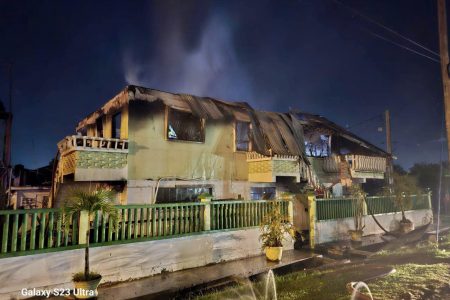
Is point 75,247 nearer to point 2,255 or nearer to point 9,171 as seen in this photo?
point 2,255

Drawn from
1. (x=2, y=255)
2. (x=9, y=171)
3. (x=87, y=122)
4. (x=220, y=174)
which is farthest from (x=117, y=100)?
(x=9, y=171)

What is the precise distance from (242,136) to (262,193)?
331 centimetres

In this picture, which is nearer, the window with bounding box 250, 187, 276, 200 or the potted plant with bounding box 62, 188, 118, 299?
the potted plant with bounding box 62, 188, 118, 299

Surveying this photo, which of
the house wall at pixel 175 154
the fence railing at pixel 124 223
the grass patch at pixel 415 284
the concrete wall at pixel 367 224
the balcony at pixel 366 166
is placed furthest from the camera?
the balcony at pixel 366 166

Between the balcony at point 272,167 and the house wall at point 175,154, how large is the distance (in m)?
0.49

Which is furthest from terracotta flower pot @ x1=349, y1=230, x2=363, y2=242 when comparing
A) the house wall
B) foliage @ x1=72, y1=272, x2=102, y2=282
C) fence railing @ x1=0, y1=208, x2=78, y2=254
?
fence railing @ x1=0, y1=208, x2=78, y2=254

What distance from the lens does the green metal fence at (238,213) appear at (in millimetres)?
9727

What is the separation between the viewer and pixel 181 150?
13.2 metres

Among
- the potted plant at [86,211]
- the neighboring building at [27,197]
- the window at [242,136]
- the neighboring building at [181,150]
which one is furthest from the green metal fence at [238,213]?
the neighboring building at [27,197]

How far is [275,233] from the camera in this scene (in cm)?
993

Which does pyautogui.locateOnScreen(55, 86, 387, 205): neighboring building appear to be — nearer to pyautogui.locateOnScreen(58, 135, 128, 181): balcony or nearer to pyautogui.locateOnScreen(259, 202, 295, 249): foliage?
pyautogui.locateOnScreen(58, 135, 128, 181): balcony

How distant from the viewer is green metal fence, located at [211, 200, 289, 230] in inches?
383

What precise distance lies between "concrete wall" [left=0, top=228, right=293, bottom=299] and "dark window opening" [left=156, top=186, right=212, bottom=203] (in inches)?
156

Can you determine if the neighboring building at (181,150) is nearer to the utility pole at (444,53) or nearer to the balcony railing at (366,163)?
the balcony railing at (366,163)
